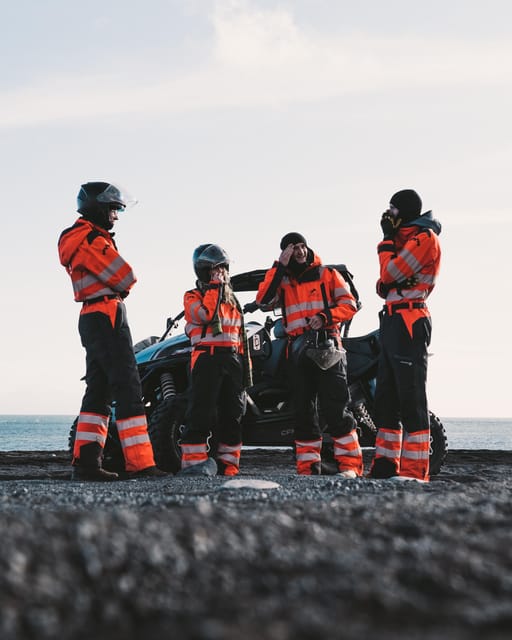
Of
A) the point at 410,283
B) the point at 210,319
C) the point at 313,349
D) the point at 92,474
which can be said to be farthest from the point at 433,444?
the point at 92,474

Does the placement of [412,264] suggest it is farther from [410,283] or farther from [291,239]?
[291,239]

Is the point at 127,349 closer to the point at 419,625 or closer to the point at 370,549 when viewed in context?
the point at 370,549

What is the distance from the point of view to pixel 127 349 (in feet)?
20.2

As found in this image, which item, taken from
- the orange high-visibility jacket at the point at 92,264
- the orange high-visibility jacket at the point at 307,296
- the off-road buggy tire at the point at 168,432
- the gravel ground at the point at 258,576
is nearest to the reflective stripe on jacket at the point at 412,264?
the orange high-visibility jacket at the point at 307,296

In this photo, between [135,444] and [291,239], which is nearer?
[135,444]

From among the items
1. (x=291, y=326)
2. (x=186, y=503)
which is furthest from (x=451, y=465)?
(x=186, y=503)

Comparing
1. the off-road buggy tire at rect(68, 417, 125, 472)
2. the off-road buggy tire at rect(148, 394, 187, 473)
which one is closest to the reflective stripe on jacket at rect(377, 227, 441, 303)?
the off-road buggy tire at rect(148, 394, 187, 473)

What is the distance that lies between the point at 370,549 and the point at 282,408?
5537mm

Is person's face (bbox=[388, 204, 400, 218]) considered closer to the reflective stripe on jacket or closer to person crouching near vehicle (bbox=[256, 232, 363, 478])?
the reflective stripe on jacket

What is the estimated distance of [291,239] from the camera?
7.05m

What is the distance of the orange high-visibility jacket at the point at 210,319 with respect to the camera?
6965mm

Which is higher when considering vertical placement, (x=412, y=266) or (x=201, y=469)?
(x=412, y=266)

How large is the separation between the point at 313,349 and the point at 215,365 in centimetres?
83

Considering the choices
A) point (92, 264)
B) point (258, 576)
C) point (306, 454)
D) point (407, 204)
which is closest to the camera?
point (258, 576)
